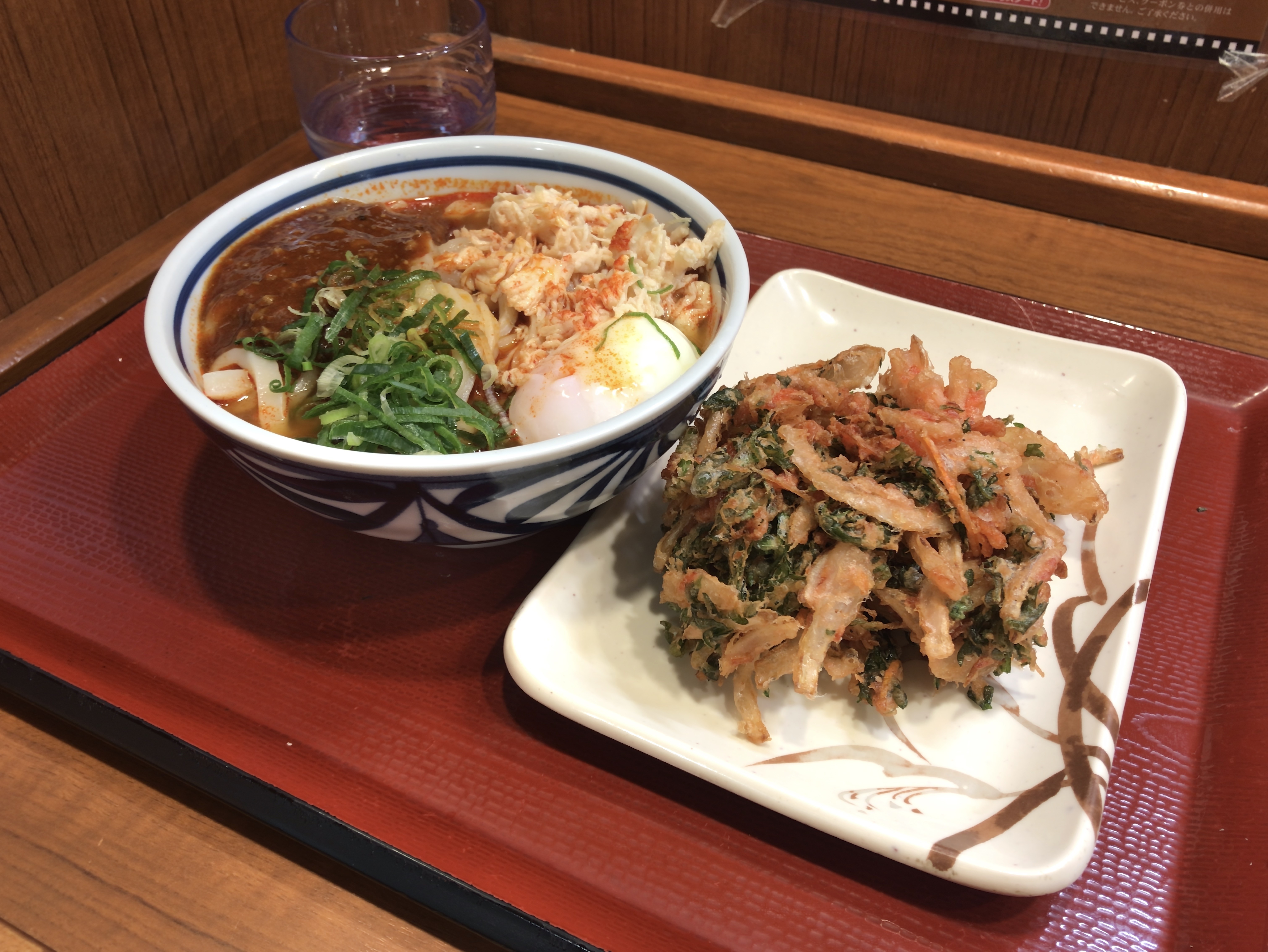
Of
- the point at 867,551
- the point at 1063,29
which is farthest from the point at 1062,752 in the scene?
the point at 1063,29

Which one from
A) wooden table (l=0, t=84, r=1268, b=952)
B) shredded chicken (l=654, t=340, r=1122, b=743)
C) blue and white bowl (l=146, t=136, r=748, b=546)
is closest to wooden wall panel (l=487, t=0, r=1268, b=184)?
wooden table (l=0, t=84, r=1268, b=952)

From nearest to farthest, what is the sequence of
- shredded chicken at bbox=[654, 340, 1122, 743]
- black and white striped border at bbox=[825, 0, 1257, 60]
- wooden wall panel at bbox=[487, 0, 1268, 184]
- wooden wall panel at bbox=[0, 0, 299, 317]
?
shredded chicken at bbox=[654, 340, 1122, 743], wooden wall panel at bbox=[0, 0, 299, 317], black and white striped border at bbox=[825, 0, 1257, 60], wooden wall panel at bbox=[487, 0, 1268, 184]

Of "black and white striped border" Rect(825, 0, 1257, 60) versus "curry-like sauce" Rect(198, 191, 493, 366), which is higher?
"black and white striped border" Rect(825, 0, 1257, 60)

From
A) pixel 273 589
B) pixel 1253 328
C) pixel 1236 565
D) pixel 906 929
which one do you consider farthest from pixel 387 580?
pixel 1253 328

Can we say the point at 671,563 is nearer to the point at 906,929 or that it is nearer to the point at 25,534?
the point at 906,929

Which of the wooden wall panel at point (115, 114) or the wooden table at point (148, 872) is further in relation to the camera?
the wooden wall panel at point (115, 114)

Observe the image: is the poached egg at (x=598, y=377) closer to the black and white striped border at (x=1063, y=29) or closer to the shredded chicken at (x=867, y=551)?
the shredded chicken at (x=867, y=551)

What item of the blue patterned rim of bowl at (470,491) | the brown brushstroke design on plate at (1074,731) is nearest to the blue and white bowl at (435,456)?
the blue patterned rim of bowl at (470,491)

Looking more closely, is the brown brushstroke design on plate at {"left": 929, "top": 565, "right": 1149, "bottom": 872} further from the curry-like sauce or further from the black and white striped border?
the black and white striped border
